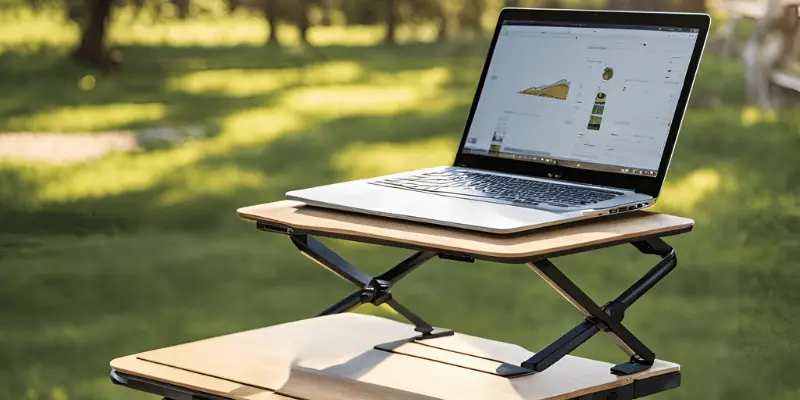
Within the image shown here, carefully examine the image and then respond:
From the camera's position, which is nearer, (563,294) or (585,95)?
(563,294)

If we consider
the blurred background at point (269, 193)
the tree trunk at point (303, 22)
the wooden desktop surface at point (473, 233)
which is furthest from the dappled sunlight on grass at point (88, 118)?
the wooden desktop surface at point (473, 233)

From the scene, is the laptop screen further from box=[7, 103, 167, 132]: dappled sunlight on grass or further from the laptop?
box=[7, 103, 167, 132]: dappled sunlight on grass

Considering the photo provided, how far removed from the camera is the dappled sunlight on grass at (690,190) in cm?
654

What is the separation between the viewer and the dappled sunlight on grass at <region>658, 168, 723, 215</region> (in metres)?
6.54

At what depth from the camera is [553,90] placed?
7.63ft

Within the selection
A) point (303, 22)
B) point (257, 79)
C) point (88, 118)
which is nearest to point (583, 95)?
point (88, 118)

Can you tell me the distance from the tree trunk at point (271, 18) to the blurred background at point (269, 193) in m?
1.19

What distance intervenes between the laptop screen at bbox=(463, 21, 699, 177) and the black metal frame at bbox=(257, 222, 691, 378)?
0.56 feet

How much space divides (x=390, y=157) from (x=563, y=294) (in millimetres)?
6582

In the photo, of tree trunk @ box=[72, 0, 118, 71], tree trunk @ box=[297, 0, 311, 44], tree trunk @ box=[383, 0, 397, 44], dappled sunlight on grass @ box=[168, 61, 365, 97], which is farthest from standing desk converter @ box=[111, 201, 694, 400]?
tree trunk @ box=[383, 0, 397, 44]

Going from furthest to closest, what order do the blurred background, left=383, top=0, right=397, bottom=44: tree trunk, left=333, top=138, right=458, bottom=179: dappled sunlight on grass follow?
left=383, top=0, right=397, bottom=44: tree trunk < left=333, top=138, right=458, bottom=179: dappled sunlight on grass < the blurred background

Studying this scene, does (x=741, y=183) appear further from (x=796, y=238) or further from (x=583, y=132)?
(x=583, y=132)

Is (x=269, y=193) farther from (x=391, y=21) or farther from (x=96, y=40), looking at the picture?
(x=391, y=21)

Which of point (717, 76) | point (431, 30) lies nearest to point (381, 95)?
point (717, 76)
